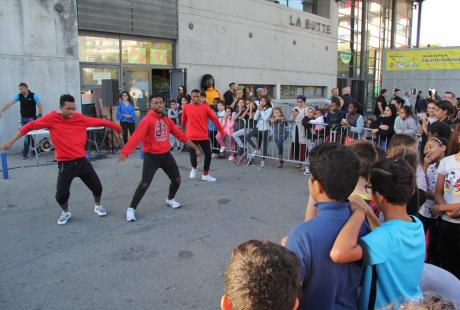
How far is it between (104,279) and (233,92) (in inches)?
403

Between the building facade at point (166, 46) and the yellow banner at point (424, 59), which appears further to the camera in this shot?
the yellow banner at point (424, 59)

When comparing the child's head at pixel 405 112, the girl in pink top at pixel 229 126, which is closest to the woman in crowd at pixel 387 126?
the child's head at pixel 405 112

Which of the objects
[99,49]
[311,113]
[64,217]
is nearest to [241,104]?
[311,113]

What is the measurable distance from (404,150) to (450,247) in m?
1.12

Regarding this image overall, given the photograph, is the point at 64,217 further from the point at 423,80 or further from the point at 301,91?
the point at 423,80

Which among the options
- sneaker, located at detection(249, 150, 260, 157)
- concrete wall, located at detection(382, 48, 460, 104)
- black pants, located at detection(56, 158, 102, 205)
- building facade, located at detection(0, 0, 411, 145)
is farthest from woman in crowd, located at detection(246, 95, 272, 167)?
concrete wall, located at detection(382, 48, 460, 104)

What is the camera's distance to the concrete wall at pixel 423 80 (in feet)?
76.3

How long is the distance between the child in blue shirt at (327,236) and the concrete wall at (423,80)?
25019 millimetres

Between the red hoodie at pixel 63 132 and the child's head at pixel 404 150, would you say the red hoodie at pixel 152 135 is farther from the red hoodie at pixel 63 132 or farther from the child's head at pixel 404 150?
the child's head at pixel 404 150

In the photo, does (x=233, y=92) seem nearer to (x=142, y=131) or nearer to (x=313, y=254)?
(x=142, y=131)

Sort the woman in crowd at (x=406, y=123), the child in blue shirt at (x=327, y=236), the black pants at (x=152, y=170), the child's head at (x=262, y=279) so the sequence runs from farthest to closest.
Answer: the woman in crowd at (x=406, y=123)
the black pants at (x=152, y=170)
the child in blue shirt at (x=327, y=236)
the child's head at (x=262, y=279)

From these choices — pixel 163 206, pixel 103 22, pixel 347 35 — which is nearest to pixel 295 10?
pixel 347 35

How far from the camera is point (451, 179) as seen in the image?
11.0ft

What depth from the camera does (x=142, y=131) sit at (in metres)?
5.93
